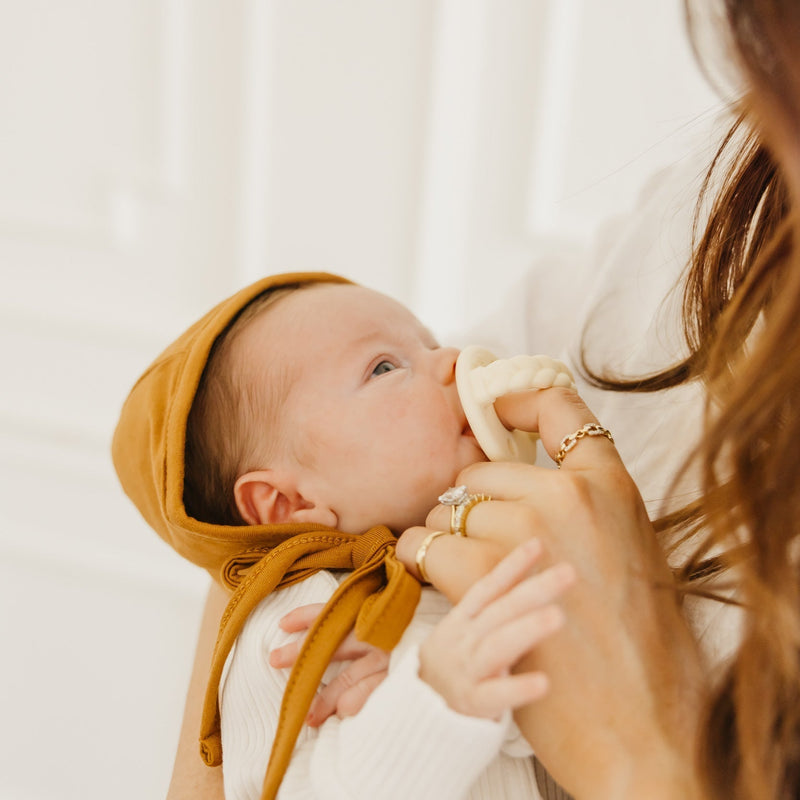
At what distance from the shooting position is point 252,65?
5.87 feet

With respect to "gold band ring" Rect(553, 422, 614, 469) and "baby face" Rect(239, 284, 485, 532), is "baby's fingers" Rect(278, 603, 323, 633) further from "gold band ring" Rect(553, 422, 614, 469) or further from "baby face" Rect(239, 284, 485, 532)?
"gold band ring" Rect(553, 422, 614, 469)

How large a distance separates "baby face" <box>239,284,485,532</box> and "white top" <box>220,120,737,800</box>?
3.8 inches

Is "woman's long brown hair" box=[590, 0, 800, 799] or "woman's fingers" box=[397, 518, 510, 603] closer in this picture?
"woman's long brown hair" box=[590, 0, 800, 799]

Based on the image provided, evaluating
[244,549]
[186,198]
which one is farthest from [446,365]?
[186,198]

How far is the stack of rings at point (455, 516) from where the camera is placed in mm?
768

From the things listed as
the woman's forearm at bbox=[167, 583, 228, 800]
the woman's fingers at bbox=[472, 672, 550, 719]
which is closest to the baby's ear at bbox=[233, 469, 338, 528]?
the woman's forearm at bbox=[167, 583, 228, 800]

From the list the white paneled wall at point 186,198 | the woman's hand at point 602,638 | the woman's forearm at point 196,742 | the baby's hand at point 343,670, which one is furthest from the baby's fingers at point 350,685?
the white paneled wall at point 186,198

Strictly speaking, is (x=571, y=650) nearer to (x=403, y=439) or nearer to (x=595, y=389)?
(x=403, y=439)

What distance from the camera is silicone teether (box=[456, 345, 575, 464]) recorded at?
860 mm

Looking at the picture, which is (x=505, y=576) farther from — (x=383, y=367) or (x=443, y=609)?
(x=383, y=367)

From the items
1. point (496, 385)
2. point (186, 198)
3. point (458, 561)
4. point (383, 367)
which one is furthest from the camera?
point (186, 198)

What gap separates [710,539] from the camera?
2.16 feet

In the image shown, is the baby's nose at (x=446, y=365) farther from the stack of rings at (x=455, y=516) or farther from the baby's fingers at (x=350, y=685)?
the baby's fingers at (x=350, y=685)

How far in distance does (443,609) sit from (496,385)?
0.69 feet
